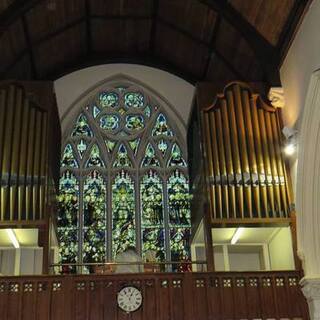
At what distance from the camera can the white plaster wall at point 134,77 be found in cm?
1431

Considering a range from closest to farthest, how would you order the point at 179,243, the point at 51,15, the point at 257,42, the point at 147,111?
the point at 257,42 < the point at 51,15 < the point at 179,243 < the point at 147,111

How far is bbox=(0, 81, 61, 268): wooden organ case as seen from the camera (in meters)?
10.4

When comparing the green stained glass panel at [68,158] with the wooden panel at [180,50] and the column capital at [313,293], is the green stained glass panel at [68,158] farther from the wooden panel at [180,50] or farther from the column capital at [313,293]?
the column capital at [313,293]

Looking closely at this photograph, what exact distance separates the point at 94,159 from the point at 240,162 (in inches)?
164

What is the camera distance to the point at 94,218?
13539 mm

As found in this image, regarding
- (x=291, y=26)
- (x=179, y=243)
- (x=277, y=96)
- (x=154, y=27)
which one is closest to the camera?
(x=291, y=26)

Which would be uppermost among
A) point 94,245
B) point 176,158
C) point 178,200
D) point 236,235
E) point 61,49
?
point 61,49

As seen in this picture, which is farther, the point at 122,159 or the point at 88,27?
the point at 122,159

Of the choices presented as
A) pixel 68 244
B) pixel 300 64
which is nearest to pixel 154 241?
pixel 68 244

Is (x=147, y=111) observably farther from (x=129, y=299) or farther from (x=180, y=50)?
(x=129, y=299)

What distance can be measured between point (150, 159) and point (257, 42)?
3.97 m

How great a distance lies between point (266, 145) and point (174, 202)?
130 inches

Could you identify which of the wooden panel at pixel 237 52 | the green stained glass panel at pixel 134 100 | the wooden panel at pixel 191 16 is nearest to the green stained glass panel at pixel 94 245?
the green stained glass panel at pixel 134 100

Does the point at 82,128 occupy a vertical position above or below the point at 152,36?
below
